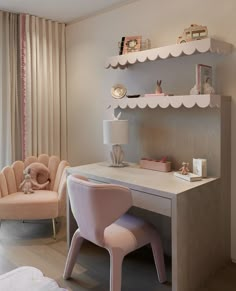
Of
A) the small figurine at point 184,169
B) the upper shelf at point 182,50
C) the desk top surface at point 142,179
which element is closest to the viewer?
the desk top surface at point 142,179

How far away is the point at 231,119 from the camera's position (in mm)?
2387

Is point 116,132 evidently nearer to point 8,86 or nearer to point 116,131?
point 116,131

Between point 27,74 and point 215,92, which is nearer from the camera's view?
point 215,92

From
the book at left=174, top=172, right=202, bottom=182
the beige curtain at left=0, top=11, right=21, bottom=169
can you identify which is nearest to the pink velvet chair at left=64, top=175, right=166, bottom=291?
the book at left=174, top=172, right=202, bottom=182

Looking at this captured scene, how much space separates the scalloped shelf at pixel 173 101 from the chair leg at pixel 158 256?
0.99 metres

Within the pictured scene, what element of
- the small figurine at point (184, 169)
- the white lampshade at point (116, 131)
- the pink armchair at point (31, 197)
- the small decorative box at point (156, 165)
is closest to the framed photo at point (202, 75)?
the small figurine at point (184, 169)

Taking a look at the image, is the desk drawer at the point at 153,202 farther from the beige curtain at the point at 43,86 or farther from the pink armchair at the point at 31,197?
the beige curtain at the point at 43,86

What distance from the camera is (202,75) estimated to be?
7.41ft

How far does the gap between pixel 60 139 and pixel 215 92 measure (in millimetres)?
2109

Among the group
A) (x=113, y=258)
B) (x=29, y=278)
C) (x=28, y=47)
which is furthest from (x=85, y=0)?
(x=29, y=278)

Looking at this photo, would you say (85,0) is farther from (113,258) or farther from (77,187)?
(113,258)

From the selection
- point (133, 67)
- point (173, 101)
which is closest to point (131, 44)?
point (133, 67)

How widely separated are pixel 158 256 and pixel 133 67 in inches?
68.1

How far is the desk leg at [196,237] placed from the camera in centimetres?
194
